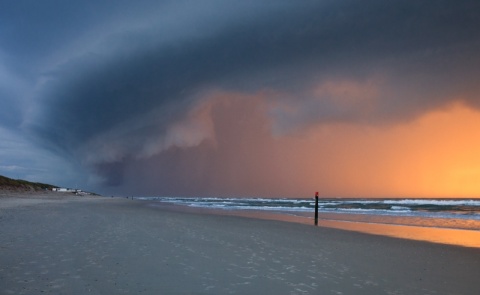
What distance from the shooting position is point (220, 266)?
9.91m

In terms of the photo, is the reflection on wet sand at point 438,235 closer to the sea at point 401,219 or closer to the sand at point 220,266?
the sea at point 401,219

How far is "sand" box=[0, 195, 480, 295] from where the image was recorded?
774 cm

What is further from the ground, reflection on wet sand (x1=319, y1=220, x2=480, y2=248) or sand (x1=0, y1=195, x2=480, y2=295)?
sand (x1=0, y1=195, x2=480, y2=295)

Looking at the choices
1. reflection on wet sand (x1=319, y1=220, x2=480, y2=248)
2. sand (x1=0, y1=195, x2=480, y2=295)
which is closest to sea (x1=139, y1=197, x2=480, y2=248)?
reflection on wet sand (x1=319, y1=220, x2=480, y2=248)

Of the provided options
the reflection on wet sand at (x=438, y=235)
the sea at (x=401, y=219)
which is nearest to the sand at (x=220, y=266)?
the reflection on wet sand at (x=438, y=235)

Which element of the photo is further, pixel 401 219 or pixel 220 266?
pixel 401 219

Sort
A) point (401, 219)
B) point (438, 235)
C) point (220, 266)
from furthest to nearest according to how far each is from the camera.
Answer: point (401, 219)
point (438, 235)
point (220, 266)

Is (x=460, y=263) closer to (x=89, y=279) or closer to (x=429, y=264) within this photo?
(x=429, y=264)

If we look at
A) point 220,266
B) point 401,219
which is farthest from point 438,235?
point 220,266

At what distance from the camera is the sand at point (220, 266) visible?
7.74 m

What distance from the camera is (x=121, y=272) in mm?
8828

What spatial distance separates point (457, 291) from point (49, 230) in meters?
16.8

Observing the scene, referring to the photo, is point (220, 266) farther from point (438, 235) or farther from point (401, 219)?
point (401, 219)

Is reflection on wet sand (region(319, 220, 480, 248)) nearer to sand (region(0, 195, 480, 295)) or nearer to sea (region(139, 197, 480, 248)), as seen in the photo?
sea (region(139, 197, 480, 248))
